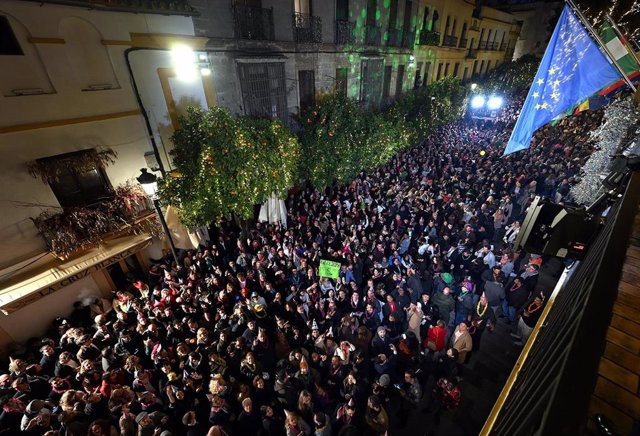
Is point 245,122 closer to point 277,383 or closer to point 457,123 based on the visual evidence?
point 277,383

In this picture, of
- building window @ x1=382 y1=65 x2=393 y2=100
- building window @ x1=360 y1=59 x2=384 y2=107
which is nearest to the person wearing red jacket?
building window @ x1=360 y1=59 x2=384 y2=107

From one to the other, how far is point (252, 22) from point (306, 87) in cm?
413

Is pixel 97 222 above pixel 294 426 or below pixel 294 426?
above

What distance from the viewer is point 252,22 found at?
12.0 metres

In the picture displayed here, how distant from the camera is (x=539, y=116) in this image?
603cm

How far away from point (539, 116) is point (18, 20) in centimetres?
1241

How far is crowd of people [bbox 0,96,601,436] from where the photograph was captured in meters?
5.80

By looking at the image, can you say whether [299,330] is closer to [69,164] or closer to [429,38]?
[69,164]

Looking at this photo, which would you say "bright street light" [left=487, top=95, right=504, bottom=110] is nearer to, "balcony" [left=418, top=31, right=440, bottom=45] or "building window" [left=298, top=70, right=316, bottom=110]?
"balcony" [left=418, top=31, right=440, bottom=45]

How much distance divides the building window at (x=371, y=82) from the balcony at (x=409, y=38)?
341 cm

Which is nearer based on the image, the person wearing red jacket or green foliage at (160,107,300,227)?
the person wearing red jacket

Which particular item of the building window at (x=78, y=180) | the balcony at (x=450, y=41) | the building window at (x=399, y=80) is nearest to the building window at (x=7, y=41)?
the building window at (x=78, y=180)

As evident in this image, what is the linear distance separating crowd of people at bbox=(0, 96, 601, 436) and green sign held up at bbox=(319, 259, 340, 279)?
0.36m

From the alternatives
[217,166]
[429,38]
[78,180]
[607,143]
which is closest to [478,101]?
[429,38]
